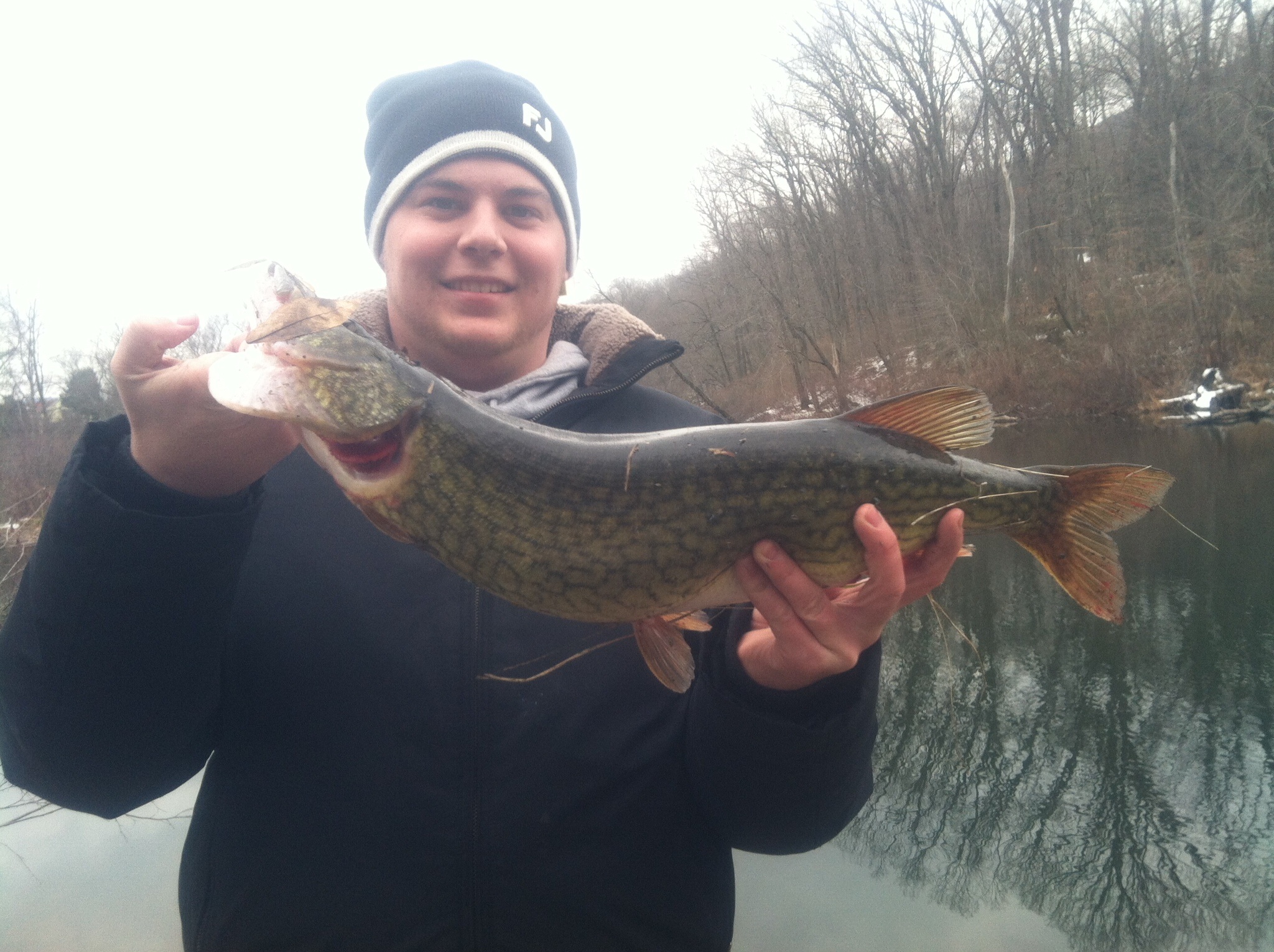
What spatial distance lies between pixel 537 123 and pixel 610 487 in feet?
4.81

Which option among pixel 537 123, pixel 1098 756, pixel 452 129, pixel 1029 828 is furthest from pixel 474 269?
pixel 1098 756

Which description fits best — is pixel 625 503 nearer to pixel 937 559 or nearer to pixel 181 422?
pixel 937 559

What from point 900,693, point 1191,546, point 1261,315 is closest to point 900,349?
point 1261,315

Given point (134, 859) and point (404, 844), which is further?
point (134, 859)

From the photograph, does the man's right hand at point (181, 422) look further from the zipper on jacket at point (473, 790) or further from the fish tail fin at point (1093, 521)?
the fish tail fin at point (1093, 521)

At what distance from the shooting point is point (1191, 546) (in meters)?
7.39

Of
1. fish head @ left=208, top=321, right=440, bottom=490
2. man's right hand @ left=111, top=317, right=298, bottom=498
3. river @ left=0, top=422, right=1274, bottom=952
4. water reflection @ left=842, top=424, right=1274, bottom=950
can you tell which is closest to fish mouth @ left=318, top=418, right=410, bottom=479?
fish head @ left=208, top=321, right=440, bottom=490

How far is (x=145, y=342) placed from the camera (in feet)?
4.27

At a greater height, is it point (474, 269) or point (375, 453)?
point (474, 269)

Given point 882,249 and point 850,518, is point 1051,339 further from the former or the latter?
point 850,518

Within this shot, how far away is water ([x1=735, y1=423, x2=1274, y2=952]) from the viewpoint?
12.6ft

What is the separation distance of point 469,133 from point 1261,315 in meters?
19.0

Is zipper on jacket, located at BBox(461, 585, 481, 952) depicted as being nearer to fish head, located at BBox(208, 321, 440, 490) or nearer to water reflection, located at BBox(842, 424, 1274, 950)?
fish head, located at BBox(208, 321, 440, 490)

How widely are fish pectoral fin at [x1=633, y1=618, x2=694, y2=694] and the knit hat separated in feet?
4.56
